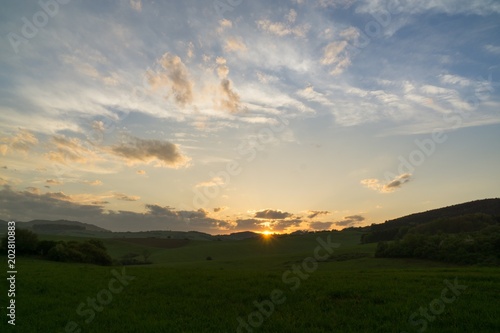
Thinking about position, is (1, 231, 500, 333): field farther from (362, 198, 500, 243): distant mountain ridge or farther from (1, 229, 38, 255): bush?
(362, 198, 500, 243): distant mountain ridge

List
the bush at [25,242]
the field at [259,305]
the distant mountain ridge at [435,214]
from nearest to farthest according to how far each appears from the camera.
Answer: the field at [259,305] < the bush at [25,242] < the distant mountain ridge at [435,214]

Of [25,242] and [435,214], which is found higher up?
[435,214]

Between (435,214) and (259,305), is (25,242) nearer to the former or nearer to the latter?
(259,305)

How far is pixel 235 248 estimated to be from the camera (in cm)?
14050

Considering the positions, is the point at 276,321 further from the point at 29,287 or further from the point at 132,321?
the point at 29,287

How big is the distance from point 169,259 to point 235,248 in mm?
29977

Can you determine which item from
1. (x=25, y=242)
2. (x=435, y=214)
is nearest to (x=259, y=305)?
(x=25, y=242)

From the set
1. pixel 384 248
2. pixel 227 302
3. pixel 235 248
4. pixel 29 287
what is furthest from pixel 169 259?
pixel 227 302

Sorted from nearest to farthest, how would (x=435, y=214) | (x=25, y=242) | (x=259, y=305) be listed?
(x=259, y=305)
(x=25, y=242)
(x=435, y=214)

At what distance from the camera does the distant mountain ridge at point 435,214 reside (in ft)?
429

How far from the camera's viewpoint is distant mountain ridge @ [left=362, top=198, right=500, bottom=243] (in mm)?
130625

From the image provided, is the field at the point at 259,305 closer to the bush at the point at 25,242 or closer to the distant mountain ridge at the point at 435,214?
the bush at the point at 25,242

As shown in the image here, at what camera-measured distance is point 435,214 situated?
5925 inches

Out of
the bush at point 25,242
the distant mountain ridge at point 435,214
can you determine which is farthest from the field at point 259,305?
the distant mountain ridge at point 435,214
